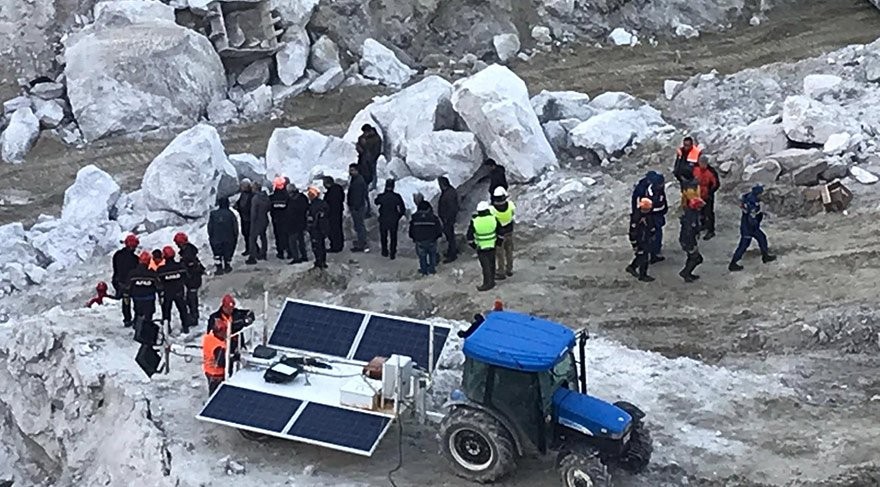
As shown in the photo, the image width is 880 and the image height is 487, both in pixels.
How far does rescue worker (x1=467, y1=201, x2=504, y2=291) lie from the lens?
15.2m

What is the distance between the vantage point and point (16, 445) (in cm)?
1461

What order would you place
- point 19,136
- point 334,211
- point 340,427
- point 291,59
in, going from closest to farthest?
point 340,427
point 334,211
point 19,136
point 291,59

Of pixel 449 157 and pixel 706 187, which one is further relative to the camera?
pixel 449 157

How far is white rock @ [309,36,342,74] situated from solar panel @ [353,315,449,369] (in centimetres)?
1458

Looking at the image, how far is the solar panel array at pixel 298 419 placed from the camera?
11312 millimetres

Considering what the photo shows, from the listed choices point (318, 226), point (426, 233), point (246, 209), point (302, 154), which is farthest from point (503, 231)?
point (302, 154)

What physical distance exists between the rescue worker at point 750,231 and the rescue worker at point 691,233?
20.1 inches

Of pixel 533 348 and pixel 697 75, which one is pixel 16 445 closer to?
pixel 533 348

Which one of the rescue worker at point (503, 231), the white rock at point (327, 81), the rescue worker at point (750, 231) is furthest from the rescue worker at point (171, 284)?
the white rock at point (327, 81)

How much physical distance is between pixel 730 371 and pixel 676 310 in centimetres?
173

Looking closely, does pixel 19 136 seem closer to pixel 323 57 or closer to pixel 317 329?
pixel 323 57

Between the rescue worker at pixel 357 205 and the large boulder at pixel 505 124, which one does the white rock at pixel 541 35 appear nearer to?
Result: the large boulder at pixel 505 124

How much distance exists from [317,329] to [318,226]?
13.3 feet

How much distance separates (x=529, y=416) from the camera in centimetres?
1095
